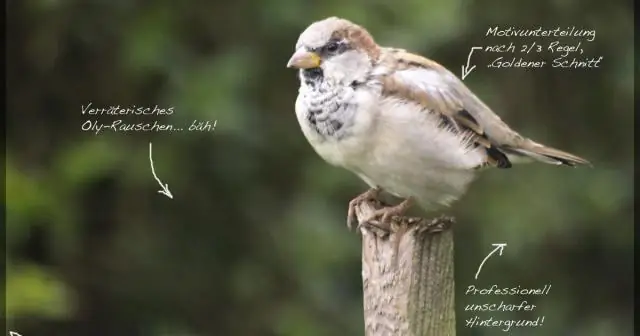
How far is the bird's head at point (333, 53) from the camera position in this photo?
8.98 feet

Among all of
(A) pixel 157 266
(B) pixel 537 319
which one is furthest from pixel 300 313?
(B) pixel 537 319

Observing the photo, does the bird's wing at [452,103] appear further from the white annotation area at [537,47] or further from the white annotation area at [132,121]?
the white annotation area at [132,121]

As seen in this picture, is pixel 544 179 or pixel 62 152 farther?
pixel 544 179

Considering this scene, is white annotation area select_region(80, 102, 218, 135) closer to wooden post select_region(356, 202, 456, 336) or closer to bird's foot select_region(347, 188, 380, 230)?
bird's foot select_region(347, 188, 380, 230)

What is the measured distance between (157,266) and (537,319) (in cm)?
126

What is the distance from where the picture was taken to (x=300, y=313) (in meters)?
4.09

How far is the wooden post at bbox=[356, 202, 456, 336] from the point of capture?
2271 mm

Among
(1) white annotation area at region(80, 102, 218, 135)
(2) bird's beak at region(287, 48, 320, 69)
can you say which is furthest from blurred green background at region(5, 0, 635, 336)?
(2) bird's beak at region(287, 48, 320, 69)

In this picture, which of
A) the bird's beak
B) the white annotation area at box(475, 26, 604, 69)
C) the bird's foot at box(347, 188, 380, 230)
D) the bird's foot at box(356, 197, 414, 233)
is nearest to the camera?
the bird's foot at box(356, 197, 414, 233)

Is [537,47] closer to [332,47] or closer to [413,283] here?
[332,47]

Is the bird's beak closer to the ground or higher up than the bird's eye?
closer to the ground

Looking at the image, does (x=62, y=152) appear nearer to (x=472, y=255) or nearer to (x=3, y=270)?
(x=3, y=270)

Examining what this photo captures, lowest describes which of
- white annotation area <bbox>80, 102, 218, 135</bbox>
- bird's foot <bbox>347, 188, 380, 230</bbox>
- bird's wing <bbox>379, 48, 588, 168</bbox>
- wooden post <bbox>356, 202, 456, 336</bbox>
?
wooden post <bbox>356, 202, 456, 336</bbox>

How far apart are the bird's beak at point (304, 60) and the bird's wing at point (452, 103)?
0.55ft
